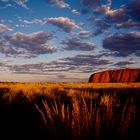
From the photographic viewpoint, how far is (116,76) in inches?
6467

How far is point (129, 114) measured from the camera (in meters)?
4.98

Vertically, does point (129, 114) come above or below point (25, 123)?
above

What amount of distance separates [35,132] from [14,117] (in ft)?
7.84

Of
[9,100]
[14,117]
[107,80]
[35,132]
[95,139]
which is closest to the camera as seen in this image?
[95,139]

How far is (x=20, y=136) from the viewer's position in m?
7.03

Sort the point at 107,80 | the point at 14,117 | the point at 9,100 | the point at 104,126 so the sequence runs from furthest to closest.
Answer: the point at 107,80, the point at 9,100, the point at 14,117, the point at 104,126

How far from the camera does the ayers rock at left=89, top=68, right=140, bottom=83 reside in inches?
6229

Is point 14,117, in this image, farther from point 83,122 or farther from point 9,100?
point 83,122

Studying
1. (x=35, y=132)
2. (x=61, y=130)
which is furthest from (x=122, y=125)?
(x=35, y=132)

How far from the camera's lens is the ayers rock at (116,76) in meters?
158

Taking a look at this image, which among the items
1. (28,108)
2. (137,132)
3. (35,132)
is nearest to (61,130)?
(137,132)

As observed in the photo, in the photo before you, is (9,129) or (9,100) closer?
(9,129)

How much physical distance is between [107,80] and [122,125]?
160533 mm

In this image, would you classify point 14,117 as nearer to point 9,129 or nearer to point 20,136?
point 9,129
